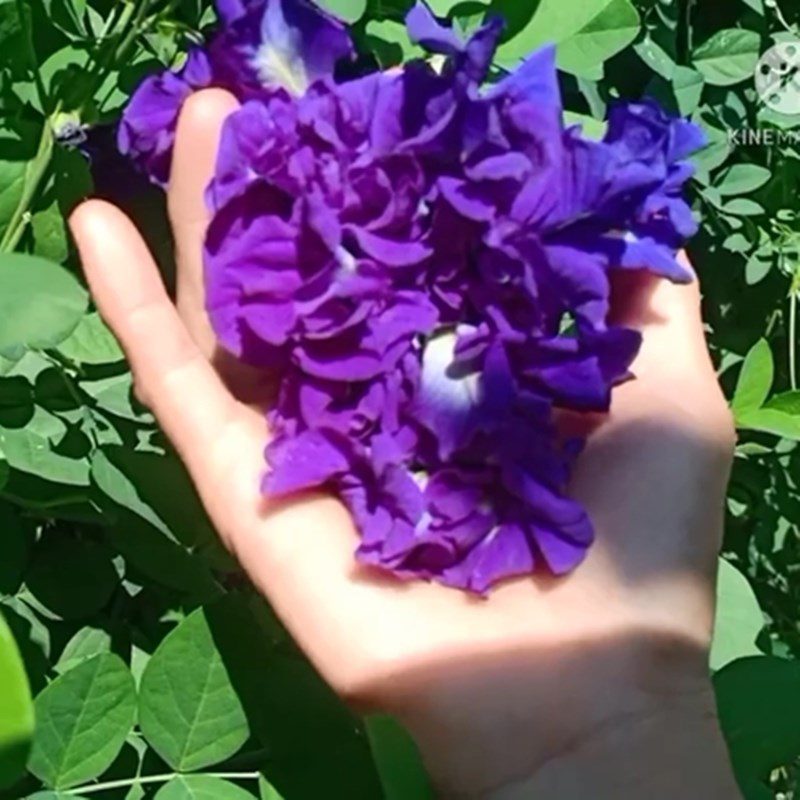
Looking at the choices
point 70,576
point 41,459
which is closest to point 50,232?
point 41,459

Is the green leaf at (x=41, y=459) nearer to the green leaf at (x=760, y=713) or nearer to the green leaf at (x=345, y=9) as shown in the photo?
the green leaf at (x=345, y=9)

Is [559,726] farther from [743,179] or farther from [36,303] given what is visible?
[743,179]

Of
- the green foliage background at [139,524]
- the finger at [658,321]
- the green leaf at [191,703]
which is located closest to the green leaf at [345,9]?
the green foliage background at [139,524]

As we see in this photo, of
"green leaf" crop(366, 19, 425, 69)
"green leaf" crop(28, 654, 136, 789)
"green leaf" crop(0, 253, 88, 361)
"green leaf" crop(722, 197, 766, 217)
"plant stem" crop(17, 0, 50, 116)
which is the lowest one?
"green leaf" crop(722, 197, 766, 217)

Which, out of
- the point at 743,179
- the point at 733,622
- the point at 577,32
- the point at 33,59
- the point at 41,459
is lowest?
the point at 733,622

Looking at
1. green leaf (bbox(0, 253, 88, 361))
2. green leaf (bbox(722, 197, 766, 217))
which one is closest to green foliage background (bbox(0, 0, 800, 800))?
green leaf (bbox(0, 253, 88, 361))

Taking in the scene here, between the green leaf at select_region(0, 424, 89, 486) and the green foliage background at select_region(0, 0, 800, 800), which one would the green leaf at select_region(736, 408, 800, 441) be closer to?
the green foliage background at select_region(0, 0, 800, 800)
